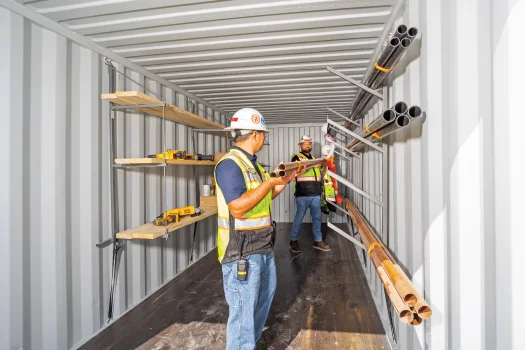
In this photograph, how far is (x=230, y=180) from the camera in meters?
2.03

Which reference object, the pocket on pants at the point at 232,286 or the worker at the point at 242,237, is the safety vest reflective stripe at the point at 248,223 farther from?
the pocket on pants at the point at 232,286

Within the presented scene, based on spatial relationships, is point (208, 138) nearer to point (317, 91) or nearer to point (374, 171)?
point (317, 91)

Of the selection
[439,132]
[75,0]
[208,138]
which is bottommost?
[439,132]

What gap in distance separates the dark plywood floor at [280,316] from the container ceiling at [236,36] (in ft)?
11.0

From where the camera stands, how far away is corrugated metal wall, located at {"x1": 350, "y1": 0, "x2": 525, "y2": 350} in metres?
1.08

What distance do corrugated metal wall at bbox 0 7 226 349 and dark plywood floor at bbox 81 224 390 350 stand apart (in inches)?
17.9

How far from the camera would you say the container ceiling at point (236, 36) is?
2.39 m

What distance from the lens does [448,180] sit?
4.93 feet

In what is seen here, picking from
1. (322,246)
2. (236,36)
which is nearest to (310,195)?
(322,246)

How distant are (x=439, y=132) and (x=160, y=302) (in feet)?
12.8

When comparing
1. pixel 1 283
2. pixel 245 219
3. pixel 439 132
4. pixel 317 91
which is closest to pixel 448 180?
pixel 439 132

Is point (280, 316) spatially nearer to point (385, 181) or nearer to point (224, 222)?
point (224, 222)

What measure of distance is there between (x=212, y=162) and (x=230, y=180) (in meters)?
2.89

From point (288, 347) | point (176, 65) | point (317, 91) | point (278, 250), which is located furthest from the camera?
point (278, 250)
